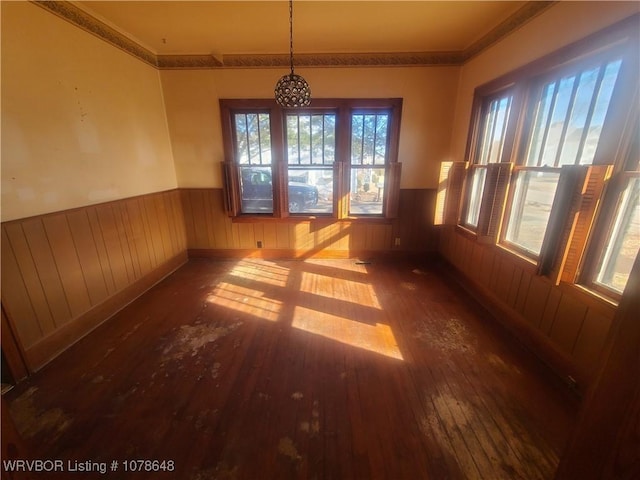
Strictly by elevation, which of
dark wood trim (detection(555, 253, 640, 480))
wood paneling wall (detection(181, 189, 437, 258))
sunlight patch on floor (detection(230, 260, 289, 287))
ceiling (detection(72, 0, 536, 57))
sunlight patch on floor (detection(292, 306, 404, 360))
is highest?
ceiling (detection(72, 0, 536, 57))

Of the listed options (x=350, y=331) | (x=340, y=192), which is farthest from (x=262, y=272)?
(x=350, y=331)

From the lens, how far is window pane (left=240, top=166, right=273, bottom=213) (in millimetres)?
3939

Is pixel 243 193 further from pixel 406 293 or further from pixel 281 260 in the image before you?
pixel 406 293

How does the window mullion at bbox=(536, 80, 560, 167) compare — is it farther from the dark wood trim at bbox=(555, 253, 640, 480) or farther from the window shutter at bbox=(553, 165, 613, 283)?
the dark wood trim at bbox=(555, 253, 640, 480)

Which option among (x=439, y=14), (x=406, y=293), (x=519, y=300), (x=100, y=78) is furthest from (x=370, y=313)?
(x=100, y=78)

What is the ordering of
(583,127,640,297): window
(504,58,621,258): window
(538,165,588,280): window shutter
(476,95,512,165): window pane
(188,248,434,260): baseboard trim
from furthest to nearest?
(188,248,434,260): baseboard trim < (476,95,512,165): window pane < (504,58,621,258): window < (538,165,588,280): window shutter < (583,127,640,297): window

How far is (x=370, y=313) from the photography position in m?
2.73

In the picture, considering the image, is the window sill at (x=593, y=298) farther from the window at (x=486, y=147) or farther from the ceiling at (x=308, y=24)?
the ceiling at (x=308, y=24)

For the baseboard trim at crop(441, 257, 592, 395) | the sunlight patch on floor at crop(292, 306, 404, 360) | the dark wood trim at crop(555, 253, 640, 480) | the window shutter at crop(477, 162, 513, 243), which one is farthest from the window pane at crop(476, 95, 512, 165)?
the dark wood trim at crop(555, 253, 640, 480)

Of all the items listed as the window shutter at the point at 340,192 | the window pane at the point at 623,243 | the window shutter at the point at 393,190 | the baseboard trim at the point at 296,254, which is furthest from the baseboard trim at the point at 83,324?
the window pane at the point at 623,243

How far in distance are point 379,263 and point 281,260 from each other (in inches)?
58.6

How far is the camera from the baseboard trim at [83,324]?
2.01 metres

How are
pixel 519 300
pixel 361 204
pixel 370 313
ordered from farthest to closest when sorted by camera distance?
pixel 361 204 < pixel 370 313 < pixel 519 300

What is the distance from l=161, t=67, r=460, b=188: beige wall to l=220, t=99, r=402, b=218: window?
15cm
